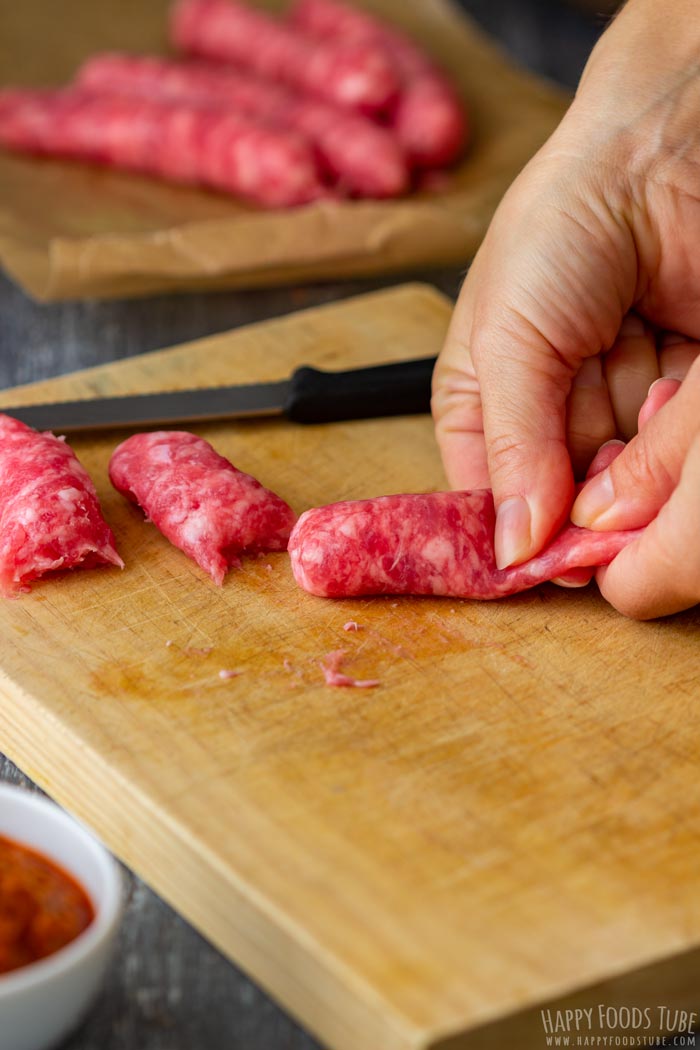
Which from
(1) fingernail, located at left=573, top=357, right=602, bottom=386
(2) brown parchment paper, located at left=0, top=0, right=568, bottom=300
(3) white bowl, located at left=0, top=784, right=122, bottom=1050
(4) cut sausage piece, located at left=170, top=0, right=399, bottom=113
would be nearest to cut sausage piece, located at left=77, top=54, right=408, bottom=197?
(4) cut sausage piece, located at left=170, top=0, right=399, bottom=113

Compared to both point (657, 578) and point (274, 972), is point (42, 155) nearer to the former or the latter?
point (657, 578)

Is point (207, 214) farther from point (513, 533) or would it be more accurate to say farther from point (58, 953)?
point (58, 953)

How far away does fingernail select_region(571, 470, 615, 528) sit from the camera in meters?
2.57

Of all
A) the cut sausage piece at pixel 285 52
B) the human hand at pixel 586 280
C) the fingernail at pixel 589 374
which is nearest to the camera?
the human hand at pixel 586 280

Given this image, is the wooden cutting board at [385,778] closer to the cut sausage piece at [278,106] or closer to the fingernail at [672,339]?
the fingernail at [672,339]

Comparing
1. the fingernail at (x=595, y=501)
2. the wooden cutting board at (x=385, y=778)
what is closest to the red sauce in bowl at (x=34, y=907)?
the wooden cutting board at (x=385, y=778)

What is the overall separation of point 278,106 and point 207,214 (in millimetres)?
714

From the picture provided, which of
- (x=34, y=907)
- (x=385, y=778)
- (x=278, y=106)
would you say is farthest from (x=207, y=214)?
(x=34, y=907)

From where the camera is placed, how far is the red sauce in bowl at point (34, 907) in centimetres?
182

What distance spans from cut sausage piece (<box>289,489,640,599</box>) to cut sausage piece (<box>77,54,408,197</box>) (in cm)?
248

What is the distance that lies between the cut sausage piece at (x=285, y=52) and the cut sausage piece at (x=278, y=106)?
6cm

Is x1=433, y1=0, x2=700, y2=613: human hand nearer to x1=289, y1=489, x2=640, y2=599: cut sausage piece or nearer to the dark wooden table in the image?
x1=289, y1=489, x2=640, y2=599: cut sausage piece

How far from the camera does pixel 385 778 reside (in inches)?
86.5

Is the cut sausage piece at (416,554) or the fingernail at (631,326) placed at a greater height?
the fingernail at (631,326)
